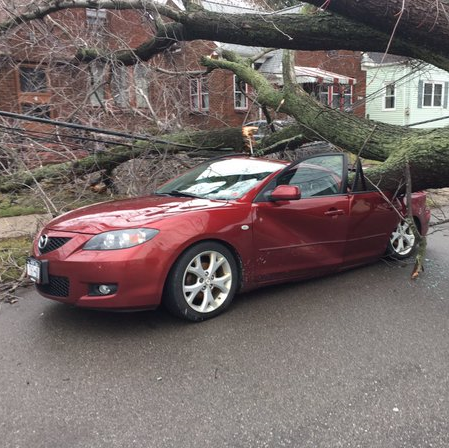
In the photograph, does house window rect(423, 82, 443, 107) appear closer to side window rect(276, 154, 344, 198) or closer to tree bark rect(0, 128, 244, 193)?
tree bark rect(0, 128, 244, 193)

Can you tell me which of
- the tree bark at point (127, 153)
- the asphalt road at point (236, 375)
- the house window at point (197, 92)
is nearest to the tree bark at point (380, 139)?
the tree bark at point (127, 153)

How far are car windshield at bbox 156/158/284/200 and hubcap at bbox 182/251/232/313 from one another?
0.72 meters

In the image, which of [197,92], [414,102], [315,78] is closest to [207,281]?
[197,92]

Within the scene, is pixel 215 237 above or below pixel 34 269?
above

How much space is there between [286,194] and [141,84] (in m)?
6.10

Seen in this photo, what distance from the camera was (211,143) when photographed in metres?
8.38

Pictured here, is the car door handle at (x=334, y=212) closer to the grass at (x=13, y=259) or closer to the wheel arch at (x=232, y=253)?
the wheel arch at (x=232, y=253)

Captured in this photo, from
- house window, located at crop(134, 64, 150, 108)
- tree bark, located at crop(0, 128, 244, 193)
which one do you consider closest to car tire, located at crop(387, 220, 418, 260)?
tree bark, located at crop(0, 128, 244, 193)

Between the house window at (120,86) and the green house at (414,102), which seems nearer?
the house window at (120,86)

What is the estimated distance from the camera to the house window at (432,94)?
1066 inches

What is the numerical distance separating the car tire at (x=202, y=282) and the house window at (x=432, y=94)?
2624 centimetres

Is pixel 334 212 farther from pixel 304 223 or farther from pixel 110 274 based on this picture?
pixel 110 274

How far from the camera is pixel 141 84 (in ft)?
31.7

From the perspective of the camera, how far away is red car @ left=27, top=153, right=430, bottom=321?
378cm
